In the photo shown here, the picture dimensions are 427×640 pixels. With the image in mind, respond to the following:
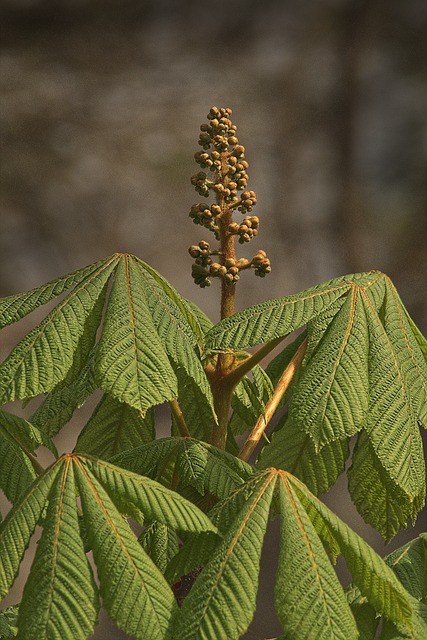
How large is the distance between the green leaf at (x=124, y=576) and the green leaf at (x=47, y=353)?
2.6 inches

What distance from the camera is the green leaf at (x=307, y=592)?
0.43 m

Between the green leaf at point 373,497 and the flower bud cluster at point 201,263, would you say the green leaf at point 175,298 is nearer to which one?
the flower bud cluster at point 201,263

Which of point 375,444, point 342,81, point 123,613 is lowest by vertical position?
point 123,613

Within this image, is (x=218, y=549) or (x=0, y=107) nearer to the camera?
(x=218, y=549)

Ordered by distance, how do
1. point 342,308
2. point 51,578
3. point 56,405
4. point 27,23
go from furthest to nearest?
point 27,23 → point 56,405 → point 342,308 → point 51,578

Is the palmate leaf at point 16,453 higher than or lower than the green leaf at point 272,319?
lower

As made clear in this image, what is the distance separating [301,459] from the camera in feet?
1.98

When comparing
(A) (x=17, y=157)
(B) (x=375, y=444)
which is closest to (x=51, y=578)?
(B) (x=375, y=444)

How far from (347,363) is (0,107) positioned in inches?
58.5

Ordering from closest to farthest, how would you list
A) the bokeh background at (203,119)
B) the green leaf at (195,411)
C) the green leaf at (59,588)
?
1. the green leaf at (59,588)
2. the green leaf at (195,411)
3. the bokeh background at (203,119)

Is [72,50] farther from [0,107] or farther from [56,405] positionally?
[56,405]

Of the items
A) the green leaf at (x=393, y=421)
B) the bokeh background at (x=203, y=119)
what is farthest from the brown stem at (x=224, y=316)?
the bokeh background at (x=203, y=119)

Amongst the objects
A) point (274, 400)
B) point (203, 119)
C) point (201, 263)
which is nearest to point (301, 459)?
point (274, 400)

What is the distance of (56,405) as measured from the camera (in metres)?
0.67
